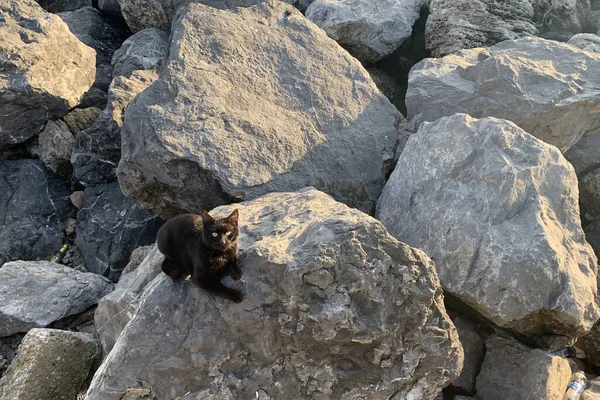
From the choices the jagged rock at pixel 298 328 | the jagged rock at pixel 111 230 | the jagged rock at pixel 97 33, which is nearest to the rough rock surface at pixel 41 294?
the jagged rock at pixel 111 230

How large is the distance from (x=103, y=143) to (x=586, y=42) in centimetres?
610

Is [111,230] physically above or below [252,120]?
below

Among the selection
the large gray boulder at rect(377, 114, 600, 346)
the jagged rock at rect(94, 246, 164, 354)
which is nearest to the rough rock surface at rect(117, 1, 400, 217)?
the large gray boulder at rect(377, 114, 600, 346)

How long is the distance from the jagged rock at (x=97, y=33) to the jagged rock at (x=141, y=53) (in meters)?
0.23

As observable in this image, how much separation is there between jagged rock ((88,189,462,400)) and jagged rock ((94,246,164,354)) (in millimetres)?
699

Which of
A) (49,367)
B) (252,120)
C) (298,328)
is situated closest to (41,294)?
(49,367)

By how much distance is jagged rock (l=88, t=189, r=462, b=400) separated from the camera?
10.2ft

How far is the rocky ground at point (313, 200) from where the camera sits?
3188mm

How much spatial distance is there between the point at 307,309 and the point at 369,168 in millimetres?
2502

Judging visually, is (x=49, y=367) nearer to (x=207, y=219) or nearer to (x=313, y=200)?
(x=207, y=219)

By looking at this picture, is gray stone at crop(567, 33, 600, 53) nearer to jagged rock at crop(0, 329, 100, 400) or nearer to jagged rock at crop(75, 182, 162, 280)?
jagged rock at crop(75, 182, 162, 280)

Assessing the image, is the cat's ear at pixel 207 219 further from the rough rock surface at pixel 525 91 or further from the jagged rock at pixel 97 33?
the jagged rock at pixel 97 33

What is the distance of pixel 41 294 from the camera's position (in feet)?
17.1

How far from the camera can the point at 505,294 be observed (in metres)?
3.85
